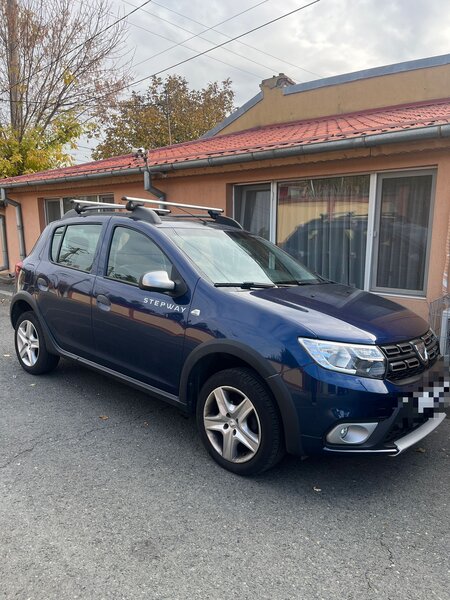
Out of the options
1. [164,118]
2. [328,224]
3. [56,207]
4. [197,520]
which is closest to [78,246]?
[197,520]

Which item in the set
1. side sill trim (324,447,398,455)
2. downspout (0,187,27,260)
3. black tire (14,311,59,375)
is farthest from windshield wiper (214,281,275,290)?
downspout (0,187,27,260)

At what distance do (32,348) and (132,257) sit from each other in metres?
1.94

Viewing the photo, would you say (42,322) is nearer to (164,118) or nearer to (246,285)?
(246,285)

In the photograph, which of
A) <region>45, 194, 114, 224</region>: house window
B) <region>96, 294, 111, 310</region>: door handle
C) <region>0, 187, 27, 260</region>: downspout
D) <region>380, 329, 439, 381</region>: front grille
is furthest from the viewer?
<region>0, 187, 27, 260</region>: downspout

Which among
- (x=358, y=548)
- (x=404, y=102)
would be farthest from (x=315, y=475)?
(x=404, y=102)

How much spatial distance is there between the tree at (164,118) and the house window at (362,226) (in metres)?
19.8

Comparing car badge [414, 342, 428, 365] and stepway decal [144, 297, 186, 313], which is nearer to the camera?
car badge [414, 342, 428, 365]

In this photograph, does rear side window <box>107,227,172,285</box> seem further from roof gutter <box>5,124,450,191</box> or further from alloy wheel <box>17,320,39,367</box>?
roof gutter <box>5,124,450,191</box>

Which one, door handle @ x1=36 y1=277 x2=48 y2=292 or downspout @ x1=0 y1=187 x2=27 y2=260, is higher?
downspout @ x1=0 y1=187 x2=27 y2=260

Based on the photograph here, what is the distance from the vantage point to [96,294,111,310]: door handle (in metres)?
3.68

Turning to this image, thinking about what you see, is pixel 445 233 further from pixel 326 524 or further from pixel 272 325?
pixel 326 524

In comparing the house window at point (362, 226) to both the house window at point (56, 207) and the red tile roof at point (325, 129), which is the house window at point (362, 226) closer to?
the red tile roof at point (325, 129)

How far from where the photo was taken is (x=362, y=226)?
6.12 meters

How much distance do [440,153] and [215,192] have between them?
144 inches
